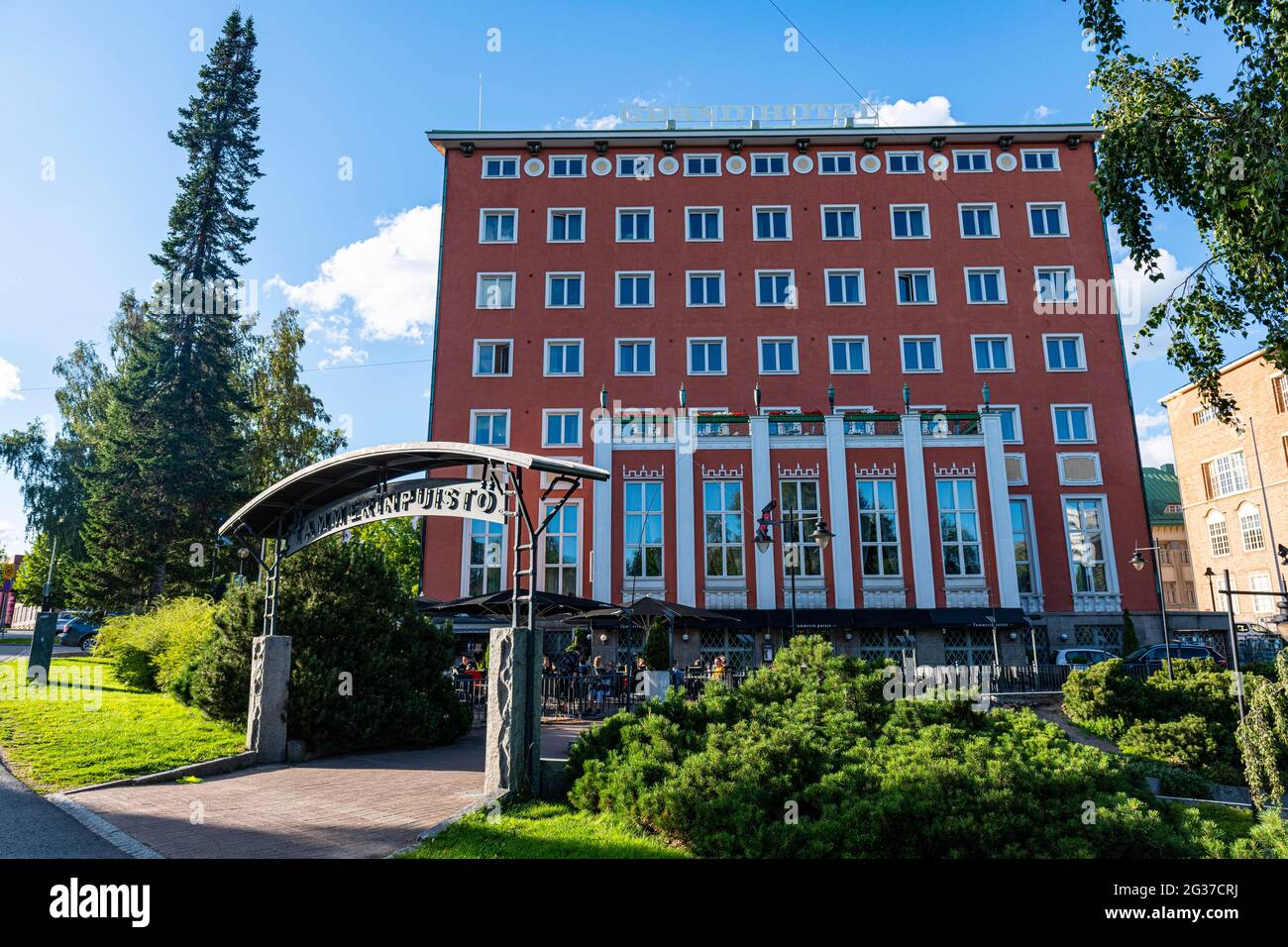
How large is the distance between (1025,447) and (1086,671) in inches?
880

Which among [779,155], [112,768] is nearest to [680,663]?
[112,768]

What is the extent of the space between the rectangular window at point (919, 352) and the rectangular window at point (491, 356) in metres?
18.3

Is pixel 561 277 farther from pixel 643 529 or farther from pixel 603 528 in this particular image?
pixel 643 529

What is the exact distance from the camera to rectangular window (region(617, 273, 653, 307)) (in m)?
37.3

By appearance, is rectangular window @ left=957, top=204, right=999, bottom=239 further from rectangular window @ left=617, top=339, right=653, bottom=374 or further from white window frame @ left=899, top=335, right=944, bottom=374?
rectangular window @ left=617, top=339, right=653, bottom=374

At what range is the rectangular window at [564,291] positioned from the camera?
122 ft

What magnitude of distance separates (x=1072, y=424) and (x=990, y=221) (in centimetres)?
→ 1048

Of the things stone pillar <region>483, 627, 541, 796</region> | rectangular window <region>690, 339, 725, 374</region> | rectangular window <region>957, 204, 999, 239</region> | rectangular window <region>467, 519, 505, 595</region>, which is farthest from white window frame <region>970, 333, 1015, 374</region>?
stone pillar <region>483, 627, 541, 796</region>

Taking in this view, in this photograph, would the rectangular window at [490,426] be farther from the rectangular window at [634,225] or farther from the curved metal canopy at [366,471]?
the curved metal canopy at [366,471]

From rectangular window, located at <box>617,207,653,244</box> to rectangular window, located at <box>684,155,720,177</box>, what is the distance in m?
2.94

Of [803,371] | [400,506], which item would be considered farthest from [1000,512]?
[400,506]

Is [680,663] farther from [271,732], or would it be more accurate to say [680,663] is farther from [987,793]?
[987,793]

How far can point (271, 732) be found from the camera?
12.6 metres

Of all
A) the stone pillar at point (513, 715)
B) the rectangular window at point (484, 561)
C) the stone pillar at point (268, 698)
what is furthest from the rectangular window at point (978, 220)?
the stone pillar at point (268, 698)
